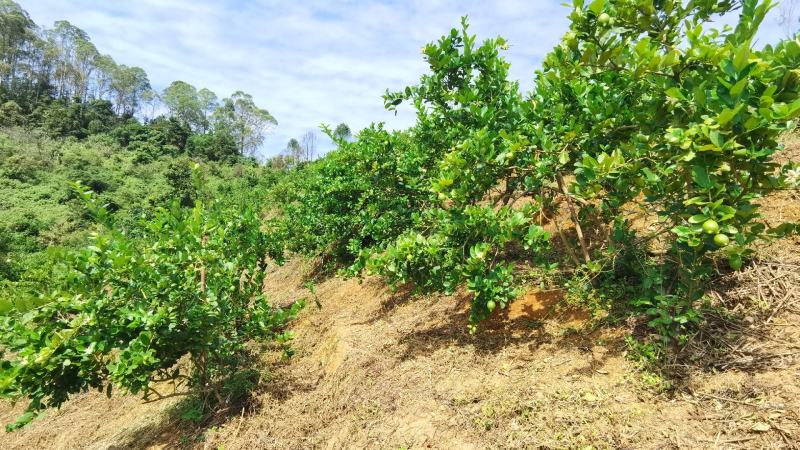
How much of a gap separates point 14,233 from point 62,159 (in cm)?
1451

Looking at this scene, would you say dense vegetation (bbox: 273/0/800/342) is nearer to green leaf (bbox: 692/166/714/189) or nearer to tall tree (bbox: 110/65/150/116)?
green leaf (bbox: 692/166/714/189)

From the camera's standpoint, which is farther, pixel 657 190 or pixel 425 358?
pixel 425 358

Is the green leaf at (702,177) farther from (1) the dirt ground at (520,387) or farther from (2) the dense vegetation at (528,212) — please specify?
(1) the dirt ground at (520,387)

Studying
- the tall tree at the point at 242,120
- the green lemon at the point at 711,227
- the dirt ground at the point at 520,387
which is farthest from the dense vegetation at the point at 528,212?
the tall tree at the point at 242,120

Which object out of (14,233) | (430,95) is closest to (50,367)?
(430,95)

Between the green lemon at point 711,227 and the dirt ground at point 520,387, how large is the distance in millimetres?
886

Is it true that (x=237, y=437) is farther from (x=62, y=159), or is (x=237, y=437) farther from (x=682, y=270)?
(x=62, y=159)

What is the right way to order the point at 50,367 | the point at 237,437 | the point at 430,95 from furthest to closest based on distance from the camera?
the point at 430,95, the point at 237,437, the point at 50,367

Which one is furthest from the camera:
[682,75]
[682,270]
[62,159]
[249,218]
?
[62,159]

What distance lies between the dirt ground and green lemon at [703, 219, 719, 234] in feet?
2.91

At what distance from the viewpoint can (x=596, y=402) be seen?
8.05 feet

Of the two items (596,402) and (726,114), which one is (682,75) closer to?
(726,114)

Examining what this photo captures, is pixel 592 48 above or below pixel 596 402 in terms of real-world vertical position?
above

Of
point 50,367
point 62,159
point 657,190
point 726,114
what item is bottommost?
point 50,367
